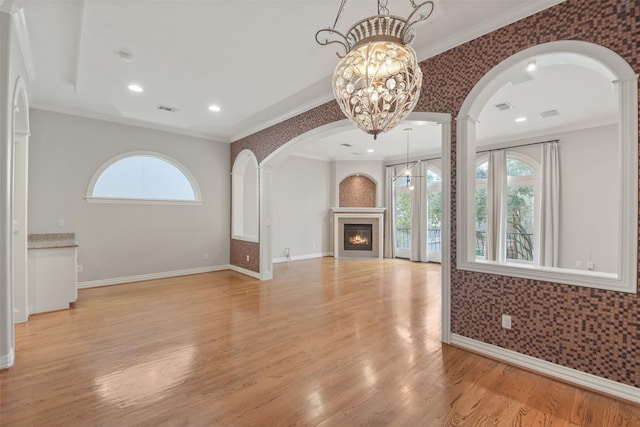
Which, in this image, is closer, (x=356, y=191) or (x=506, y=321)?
(x=506, y=321)

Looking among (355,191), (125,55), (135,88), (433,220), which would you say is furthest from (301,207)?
(125,55)

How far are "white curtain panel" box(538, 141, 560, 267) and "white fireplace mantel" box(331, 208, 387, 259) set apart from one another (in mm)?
3780

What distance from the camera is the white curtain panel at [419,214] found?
25.7 ft

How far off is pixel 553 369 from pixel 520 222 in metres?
5.07

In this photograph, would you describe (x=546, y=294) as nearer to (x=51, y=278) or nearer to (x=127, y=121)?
(x=51, y=278)

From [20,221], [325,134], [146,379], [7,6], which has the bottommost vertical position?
[146,379]

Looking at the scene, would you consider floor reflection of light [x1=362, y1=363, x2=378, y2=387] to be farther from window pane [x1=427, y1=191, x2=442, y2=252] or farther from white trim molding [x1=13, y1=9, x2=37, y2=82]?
window pane [x1=427, y1=191, x2=442, y2=252]

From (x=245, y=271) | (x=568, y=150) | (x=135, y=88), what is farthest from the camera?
(x=245, y=271)

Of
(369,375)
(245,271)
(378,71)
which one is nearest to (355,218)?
(245,271)

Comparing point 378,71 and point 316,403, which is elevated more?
point 378,71

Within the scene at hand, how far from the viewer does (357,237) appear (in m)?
8.86

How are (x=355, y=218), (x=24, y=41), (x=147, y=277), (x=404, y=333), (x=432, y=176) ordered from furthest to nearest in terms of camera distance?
(x=355, y=218), (x=432, y=176), (x=147, y=277), (x=404, y=333), (x=24, y=41)

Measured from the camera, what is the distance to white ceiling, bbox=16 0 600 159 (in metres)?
2.42

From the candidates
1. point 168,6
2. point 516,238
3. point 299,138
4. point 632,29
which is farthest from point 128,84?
point 516,238
